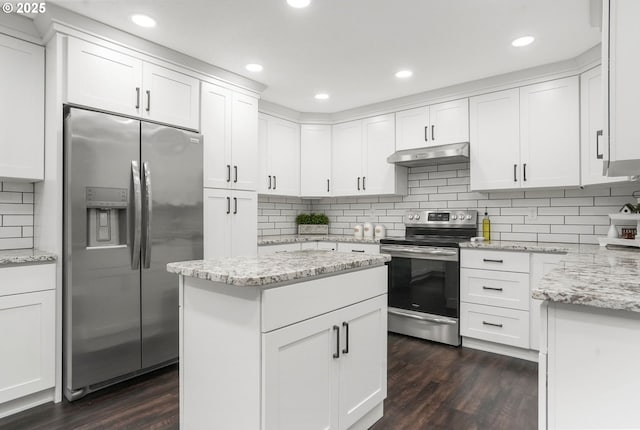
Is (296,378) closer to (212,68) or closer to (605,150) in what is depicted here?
(605,150)

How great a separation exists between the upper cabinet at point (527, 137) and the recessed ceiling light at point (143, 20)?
2873mm

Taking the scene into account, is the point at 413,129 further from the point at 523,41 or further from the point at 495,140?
the point at 523,41

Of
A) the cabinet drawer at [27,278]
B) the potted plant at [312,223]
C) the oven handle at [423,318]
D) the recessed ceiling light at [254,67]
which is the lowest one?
the oven handle at [423,318]

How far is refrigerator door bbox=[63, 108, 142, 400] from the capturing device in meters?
2.29

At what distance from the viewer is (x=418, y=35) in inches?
105

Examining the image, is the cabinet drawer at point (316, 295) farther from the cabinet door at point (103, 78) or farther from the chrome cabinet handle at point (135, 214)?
the cabinet door at point (103, 78)

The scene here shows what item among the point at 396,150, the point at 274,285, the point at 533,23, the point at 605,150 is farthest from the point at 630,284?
the point at 396,150

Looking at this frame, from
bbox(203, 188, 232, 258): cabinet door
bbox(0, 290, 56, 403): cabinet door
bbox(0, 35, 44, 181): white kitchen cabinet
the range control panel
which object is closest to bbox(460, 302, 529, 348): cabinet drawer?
the range control panel

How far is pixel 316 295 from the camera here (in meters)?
1.63

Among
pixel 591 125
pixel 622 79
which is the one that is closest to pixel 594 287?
pixel 622 79

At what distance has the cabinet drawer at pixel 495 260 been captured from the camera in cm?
304

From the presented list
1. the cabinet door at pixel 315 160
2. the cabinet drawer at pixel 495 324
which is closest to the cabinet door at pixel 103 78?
the cabinet door at pixel 315 160

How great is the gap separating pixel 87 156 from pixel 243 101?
61.6 inches

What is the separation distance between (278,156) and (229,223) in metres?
1.36
